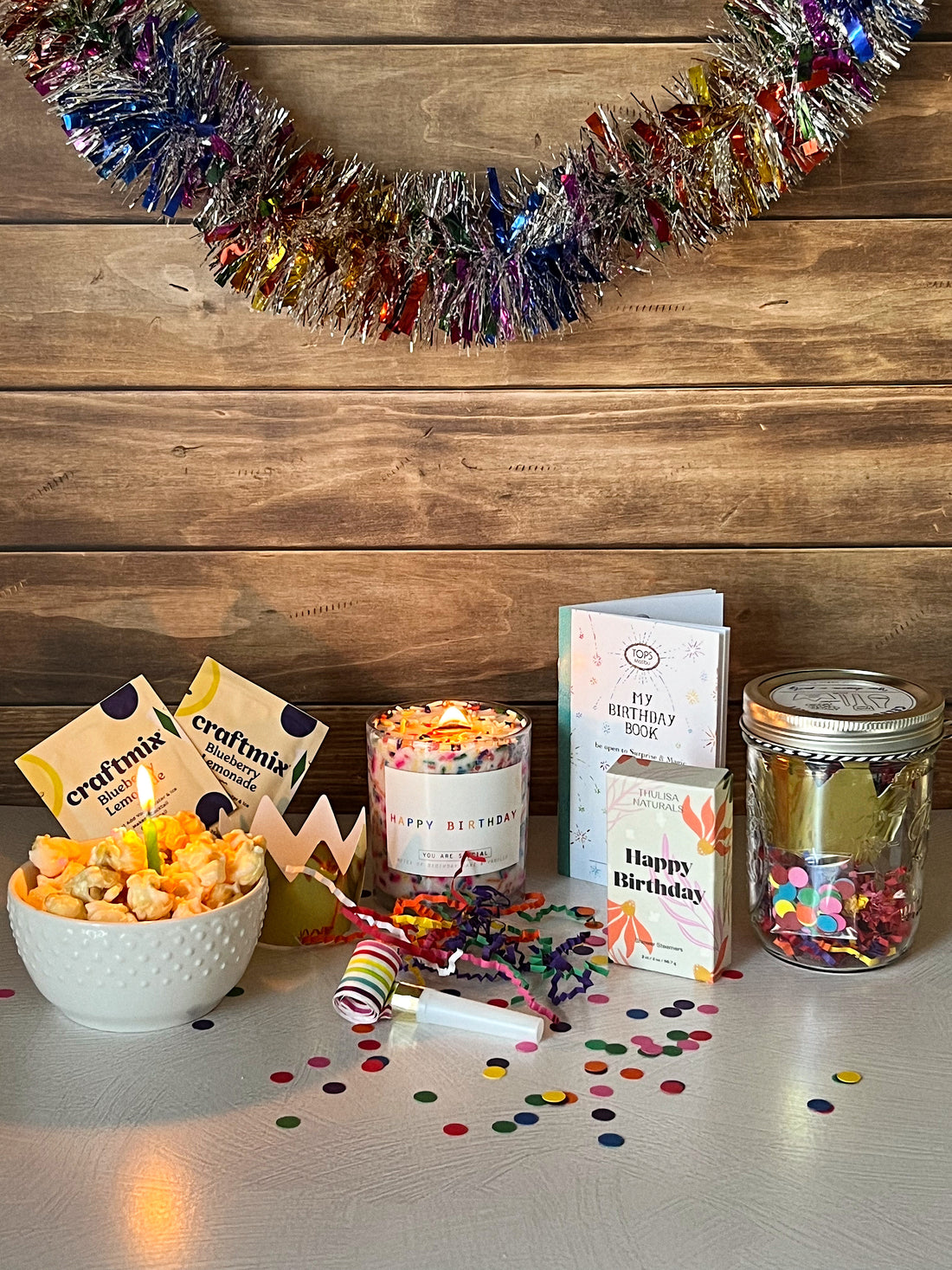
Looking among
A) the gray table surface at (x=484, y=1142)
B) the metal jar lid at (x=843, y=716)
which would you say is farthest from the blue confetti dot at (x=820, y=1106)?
the metal jar lid at (x=843, y=716)

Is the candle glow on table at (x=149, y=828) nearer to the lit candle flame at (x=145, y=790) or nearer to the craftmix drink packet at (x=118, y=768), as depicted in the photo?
the lit candle flame at (x=145, y=790)

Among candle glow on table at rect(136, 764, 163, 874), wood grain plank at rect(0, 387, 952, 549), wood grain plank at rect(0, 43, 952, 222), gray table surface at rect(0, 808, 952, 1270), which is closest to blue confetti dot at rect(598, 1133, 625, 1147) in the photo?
gray table surface at rect(0, 808, 952, 1270)

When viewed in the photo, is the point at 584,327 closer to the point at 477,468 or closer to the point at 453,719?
the point at 477,468

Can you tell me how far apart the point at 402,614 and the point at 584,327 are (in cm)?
30

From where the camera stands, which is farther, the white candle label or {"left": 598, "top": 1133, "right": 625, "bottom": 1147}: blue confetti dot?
the white candle label

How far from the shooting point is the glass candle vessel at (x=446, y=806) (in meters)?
0.92

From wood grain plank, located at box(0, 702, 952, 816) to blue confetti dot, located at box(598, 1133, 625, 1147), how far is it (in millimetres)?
493

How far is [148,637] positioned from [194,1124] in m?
0.55

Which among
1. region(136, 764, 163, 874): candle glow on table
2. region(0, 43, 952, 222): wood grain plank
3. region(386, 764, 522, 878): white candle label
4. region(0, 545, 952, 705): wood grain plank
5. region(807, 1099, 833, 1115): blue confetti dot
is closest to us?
region(807, 1099, 833, 1115): blue confetti dot

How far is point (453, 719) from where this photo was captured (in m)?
0.99

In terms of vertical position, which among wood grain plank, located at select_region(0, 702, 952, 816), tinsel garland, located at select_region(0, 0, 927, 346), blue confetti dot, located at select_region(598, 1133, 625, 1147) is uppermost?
tinsel garland, located at select_region(0, 0, 927, 346)

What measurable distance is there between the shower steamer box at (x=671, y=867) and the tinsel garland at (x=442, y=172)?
416mm

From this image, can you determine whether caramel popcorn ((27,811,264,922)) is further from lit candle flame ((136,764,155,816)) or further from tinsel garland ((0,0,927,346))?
tinsel garland ((0,0,927,346))

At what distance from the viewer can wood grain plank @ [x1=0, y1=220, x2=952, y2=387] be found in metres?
1.06
